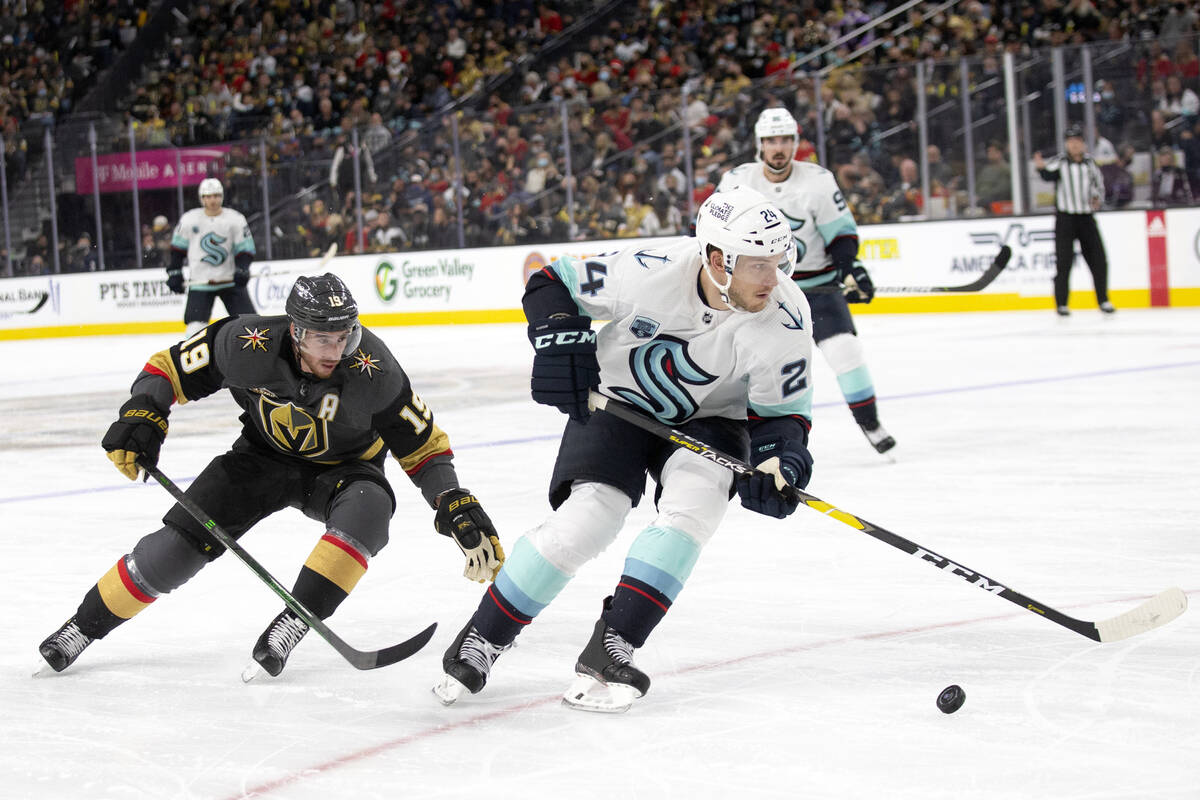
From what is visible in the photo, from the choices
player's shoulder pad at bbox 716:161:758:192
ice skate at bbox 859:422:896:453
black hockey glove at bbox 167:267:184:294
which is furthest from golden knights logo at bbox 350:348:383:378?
black hockey glove at bbox 167:267:184:294

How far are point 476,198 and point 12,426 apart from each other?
272 inches

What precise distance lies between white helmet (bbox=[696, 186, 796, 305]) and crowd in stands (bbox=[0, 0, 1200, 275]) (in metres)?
9.70

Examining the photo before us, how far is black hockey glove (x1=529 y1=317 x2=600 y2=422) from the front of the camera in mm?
2881

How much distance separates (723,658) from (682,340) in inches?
26.2

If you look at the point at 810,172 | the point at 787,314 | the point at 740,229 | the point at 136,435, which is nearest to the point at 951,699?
the point at 787,314

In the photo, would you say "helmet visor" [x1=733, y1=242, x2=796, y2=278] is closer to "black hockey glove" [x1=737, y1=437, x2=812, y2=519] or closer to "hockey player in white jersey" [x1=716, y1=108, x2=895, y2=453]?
"black hockey glove" [x1=737, y1=437, x2=812, y2=519]

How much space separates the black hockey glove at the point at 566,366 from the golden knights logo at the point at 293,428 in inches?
19.6

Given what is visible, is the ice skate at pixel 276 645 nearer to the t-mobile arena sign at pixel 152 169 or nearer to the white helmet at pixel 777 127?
the white helmet at pixel 777 127

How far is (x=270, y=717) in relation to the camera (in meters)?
2.79

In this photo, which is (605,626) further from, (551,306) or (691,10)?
(691,10)

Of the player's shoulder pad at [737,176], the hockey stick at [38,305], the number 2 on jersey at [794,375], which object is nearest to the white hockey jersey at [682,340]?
the number 2 on jersey at [794,375]

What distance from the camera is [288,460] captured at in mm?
3213

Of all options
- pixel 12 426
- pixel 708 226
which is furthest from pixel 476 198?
pixel 708 226

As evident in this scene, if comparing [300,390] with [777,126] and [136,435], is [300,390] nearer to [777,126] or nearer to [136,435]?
[136,435]
